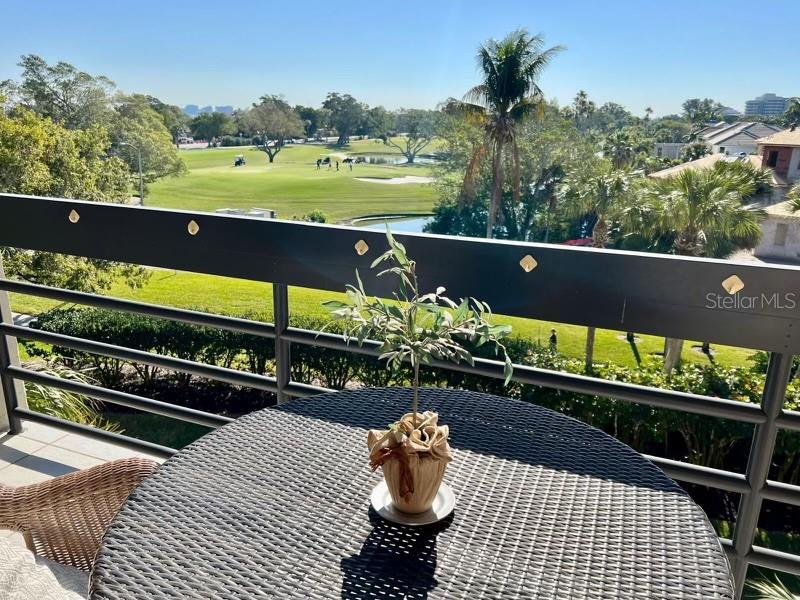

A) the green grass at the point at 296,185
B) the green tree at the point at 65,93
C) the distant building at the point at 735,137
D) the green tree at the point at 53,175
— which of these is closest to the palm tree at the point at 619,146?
the distant building at the point at 735,137

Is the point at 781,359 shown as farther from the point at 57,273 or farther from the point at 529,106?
the point at 529,106

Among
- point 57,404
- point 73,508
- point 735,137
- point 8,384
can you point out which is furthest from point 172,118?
point 73,508

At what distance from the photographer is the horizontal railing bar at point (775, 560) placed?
1443 millimetres

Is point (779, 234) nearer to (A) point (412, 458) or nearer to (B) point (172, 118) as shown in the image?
(B) point (172, 118)

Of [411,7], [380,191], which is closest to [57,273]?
[380,191]

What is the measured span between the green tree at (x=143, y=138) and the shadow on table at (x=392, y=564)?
24.3m

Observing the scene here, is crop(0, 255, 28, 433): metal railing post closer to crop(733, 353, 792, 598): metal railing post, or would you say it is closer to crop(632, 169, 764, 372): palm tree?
crop(733, 353, 792, 598): metal railing post

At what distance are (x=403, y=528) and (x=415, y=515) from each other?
0.03 metres

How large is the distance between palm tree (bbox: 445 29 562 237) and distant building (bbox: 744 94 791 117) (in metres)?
10.7

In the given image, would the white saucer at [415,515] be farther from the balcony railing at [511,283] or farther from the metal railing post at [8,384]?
the metal railing post at [8,384]

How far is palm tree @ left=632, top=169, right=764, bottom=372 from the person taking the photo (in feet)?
65.7

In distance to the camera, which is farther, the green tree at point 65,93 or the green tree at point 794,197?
the green tree at point 65,93

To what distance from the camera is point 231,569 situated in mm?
905

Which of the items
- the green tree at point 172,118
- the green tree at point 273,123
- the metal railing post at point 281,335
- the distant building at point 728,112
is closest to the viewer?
the metal railing post at point 281,335
